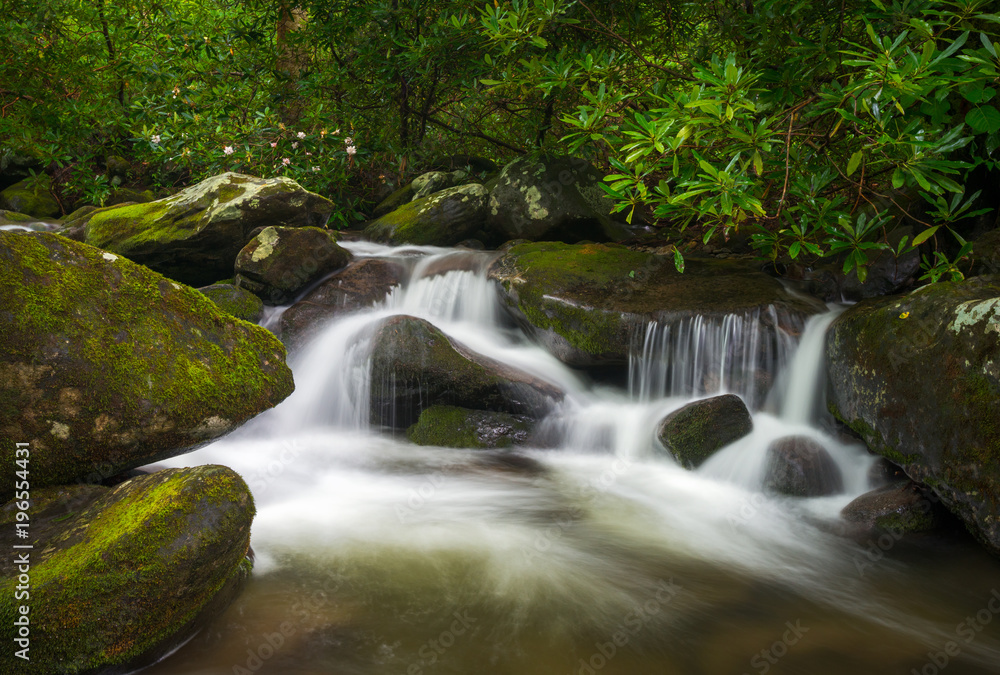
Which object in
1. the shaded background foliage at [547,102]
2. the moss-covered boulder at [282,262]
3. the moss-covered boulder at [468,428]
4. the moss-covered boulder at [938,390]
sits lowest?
the moss-covered boulder at [468,428]

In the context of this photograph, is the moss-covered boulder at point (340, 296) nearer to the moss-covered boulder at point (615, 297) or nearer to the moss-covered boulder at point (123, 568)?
the moss-covered boulder at point (615, 297)

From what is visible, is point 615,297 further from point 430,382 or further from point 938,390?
point 938,390

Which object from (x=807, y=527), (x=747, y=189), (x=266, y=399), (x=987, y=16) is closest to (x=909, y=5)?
(x=987, y=16)

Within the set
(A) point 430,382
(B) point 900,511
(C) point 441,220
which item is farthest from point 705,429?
(C) point 441,220

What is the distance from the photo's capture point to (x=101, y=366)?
294 centimetres

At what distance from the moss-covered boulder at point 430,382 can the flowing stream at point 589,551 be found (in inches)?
8.0

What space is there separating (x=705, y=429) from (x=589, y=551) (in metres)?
1.77

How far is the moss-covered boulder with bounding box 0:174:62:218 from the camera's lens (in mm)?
11547

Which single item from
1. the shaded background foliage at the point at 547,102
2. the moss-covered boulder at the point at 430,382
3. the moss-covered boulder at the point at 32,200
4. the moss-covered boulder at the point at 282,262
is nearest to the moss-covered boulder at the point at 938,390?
the shaded background foliage at the point at 547,102

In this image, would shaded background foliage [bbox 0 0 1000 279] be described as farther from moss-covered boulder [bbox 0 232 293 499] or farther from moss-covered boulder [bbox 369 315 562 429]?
moss-covered boulder [bbox 0 232 293 499]

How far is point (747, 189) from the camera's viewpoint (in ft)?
14.8

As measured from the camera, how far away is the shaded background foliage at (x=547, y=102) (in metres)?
3.84

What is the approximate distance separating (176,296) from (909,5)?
4.70 metres

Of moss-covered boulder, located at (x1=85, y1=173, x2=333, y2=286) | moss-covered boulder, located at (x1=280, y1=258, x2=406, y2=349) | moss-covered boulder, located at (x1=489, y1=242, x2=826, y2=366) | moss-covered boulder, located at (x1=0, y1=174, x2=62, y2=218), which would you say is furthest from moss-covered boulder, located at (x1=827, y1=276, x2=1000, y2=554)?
moss-covered boulder, located at (x1=0, y1=174, x2=62, y2=218)
